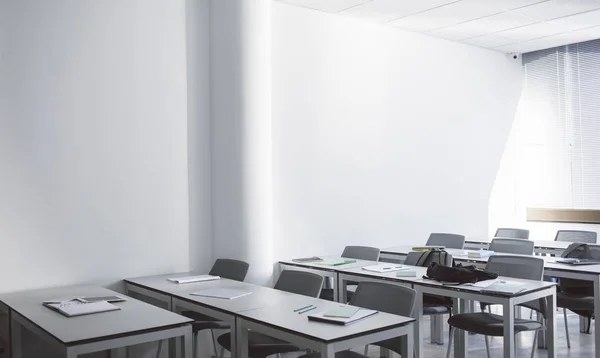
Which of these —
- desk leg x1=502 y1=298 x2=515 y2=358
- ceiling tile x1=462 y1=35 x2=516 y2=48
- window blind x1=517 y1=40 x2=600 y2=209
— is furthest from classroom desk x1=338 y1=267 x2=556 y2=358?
window blind x1=517 y1=40 x2=600 y2=209

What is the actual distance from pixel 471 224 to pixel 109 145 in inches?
186

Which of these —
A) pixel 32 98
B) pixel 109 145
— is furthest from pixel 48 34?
pixel 109 145

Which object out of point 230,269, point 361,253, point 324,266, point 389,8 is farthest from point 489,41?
point 230,269

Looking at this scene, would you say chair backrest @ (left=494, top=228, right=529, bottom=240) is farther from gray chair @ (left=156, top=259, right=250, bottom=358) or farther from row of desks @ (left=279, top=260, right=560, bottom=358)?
gray chair @ (left=156, top=259, right=250, bottom=358)

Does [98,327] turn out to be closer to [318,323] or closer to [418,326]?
[318,323]

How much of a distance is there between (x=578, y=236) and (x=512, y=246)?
1332 millimetres

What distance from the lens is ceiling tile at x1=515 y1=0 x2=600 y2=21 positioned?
19.3 feet

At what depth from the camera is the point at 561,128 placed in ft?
26.3

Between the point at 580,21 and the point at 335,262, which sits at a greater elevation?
the point at 580,21

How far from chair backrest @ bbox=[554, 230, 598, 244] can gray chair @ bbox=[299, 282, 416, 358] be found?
3.79 meters

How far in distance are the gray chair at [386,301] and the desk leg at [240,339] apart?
14.0 inches

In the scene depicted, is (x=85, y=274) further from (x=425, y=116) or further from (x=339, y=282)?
(x=425, y=116)

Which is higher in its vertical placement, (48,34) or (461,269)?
(48,34)

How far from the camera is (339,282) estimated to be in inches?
191
